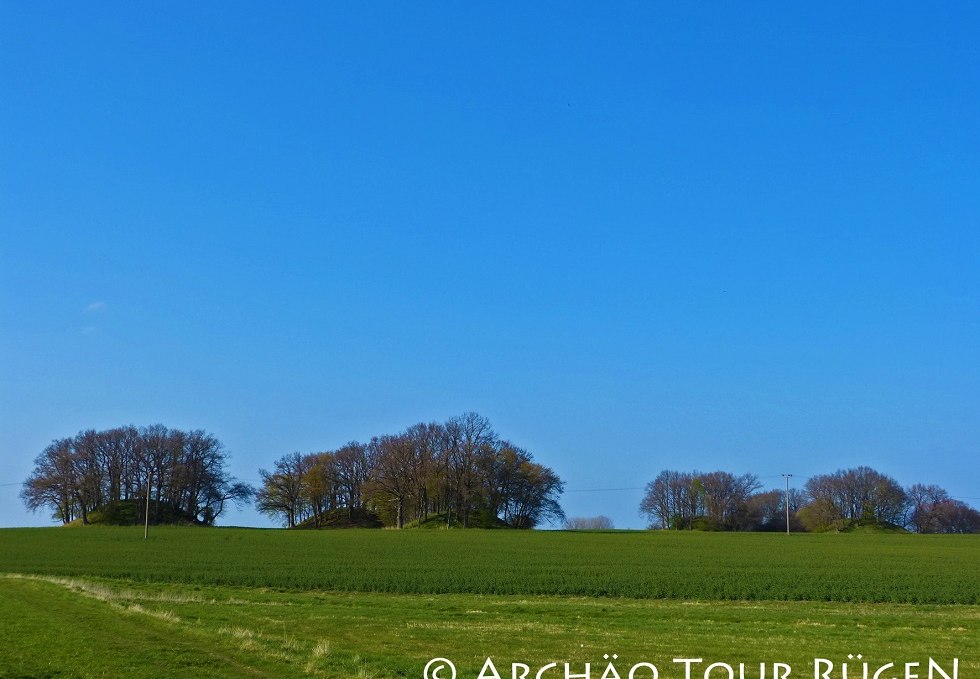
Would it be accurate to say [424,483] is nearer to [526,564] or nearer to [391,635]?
[526,564]

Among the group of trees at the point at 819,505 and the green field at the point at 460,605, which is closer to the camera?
the green field at the point at 460,605

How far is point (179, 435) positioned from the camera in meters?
132

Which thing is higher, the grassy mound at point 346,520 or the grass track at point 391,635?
the grass track at point 391,635

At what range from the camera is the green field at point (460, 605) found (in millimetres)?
18016

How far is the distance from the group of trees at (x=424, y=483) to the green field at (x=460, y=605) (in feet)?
147

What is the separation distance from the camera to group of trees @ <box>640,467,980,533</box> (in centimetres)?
14438

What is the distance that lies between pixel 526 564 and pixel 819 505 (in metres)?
105

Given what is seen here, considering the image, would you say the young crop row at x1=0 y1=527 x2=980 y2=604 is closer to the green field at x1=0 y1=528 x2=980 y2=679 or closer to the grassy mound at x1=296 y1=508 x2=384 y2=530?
the green field at x1=0 y1=528 x2=980 y2=679

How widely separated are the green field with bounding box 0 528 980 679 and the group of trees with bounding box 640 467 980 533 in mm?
71060

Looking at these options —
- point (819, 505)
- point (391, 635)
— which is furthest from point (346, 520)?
point (391, 635)

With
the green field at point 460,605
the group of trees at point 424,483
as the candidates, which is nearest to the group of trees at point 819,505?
the group of trees at point 424,483

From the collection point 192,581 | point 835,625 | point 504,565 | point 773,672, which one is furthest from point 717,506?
point 773,672

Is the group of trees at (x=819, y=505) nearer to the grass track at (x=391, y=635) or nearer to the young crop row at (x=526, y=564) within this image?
the young crop row at (x=526, y=564)

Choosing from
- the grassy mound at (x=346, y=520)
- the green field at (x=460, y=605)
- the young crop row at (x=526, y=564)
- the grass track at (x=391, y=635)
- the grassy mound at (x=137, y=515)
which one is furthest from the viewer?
the grassy mound at (x=346, y=520)
